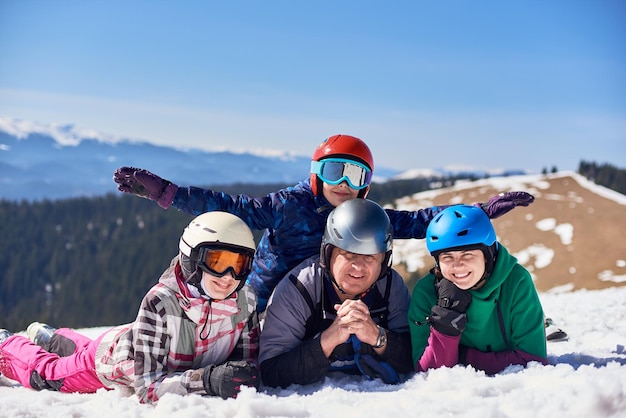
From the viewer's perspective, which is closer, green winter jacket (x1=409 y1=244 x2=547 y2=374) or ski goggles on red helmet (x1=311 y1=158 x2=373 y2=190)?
green winter jacket (x1=409 y1=244 x2=547 y2=374)

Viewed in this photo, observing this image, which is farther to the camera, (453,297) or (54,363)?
(54,363)

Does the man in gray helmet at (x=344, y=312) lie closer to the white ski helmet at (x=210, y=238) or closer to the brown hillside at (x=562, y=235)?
the white ski helmet at (x=210, y=238)

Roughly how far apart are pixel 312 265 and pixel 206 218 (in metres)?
1.23

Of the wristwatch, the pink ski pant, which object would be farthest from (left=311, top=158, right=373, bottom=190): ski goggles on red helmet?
the pink ski pant

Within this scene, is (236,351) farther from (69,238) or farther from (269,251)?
(69,238)

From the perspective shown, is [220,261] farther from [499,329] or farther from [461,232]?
[499,329]

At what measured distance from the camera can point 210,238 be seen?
4.35 metres

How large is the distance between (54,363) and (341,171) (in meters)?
3.58

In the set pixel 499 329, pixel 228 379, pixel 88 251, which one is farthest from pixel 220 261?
pixel 88 251

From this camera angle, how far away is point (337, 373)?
16.3ft

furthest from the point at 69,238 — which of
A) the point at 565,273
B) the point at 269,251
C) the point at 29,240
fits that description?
the point at 269,251

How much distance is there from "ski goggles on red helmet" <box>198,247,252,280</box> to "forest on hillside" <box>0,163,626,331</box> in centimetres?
10652

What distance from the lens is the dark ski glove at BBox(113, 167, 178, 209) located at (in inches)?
210

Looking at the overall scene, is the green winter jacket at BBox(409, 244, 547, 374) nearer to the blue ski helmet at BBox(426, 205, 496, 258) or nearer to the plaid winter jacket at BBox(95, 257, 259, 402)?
the blue ski helmet at BBox(426, 205, 496, 258)
